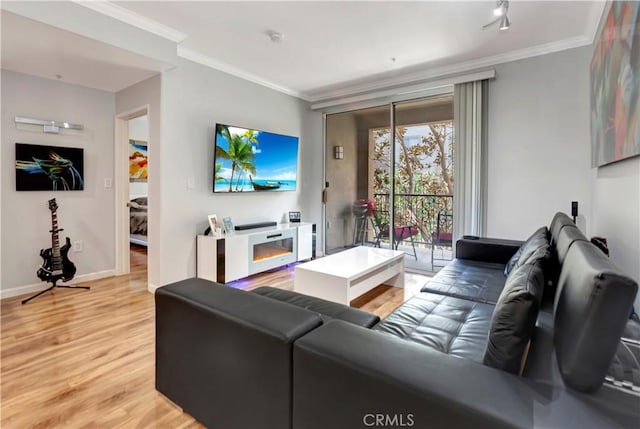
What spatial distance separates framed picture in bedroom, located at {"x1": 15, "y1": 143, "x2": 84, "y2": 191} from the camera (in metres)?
3.29

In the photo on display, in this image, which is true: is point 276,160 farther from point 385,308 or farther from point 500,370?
point 500,370

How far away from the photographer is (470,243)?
2.98m

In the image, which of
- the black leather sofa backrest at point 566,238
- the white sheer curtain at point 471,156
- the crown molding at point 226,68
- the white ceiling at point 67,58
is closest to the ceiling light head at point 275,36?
the crown molding at point 226,68

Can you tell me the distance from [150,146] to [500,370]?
3530 mm

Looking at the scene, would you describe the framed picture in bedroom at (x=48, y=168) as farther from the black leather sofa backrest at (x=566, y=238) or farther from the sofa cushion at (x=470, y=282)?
the black leather sofa backrest at (x=566, y=238)

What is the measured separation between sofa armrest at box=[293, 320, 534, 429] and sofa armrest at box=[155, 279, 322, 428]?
0.08 m

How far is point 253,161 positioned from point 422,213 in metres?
2.33

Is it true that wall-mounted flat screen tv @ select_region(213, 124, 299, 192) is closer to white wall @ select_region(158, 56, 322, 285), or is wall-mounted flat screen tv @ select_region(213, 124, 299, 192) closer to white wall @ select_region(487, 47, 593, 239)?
white wall @ select_region(158, 56, 322, 285)

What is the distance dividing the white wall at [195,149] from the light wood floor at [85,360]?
0.65m

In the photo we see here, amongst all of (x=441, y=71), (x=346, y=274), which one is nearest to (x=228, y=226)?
(x=346, y=274)

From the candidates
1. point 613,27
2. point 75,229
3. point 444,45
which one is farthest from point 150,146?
point 613,27

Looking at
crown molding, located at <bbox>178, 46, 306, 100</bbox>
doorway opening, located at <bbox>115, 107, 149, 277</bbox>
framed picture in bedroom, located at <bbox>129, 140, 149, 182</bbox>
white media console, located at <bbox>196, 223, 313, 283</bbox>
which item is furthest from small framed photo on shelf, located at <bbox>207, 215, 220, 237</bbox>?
framed picture in bedroom, located at <bbox>129, 140, 149, 182</bbox>

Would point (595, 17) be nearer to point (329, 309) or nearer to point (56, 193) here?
point (329, 309)

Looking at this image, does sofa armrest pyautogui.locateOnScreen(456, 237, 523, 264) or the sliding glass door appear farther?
the sliding glass door
